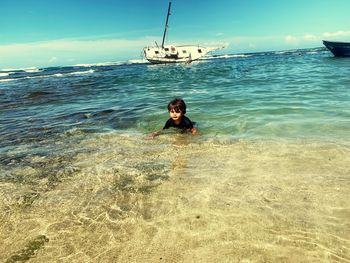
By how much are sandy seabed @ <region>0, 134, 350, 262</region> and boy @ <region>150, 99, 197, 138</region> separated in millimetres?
1464

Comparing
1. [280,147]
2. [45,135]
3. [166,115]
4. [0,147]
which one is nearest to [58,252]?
[280,147]

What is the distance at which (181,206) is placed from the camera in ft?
12.0

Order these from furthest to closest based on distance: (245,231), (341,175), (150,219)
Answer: (341,175) < (150,219) < (245,231)

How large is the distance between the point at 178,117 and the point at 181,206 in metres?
3.68

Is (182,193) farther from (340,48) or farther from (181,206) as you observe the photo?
(340,48)

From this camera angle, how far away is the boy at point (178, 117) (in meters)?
7.03

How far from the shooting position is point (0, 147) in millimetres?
6727

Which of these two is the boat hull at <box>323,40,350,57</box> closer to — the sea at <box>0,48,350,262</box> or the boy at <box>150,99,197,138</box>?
the sea at <box>0,48,350,262</box>

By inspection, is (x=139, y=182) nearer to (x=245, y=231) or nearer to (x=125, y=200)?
(x=125, y=200)

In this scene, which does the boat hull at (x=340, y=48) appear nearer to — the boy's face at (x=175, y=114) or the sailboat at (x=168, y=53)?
the sailboat at (x=168, y=53)

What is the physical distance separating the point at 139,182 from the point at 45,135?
413cm

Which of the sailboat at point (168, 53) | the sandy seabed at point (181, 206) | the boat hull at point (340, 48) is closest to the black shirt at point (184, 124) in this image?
the sandy seabed at point (181, 206)

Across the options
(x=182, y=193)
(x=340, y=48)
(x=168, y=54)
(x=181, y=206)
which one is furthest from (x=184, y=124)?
(x=168, y=54)

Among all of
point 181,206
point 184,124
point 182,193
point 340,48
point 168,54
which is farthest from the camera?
point 168,54
